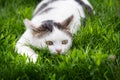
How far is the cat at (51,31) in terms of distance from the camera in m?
4.53

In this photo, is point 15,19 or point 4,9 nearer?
point 15,19

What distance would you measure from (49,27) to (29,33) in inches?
12.4

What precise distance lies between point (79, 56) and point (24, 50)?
2.49 ft

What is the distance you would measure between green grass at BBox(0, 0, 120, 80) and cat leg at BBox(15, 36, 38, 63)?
0.06m

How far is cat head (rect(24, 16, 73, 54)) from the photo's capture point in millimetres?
4500

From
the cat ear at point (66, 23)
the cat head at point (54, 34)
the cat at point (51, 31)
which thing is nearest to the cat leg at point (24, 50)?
the cat at point (51, 31)

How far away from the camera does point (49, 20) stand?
494 centimetres

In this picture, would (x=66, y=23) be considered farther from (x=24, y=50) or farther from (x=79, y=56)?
(x=79, y=56)

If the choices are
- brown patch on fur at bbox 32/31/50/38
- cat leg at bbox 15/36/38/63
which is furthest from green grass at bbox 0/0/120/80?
brown patch on fur at bbox 32/31/50/38

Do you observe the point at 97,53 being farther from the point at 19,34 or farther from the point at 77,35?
the point at 19,34

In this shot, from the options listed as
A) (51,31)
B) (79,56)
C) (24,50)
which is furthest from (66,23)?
(79,56)

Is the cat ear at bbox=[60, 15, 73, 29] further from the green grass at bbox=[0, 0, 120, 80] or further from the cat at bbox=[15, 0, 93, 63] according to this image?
the green grass at bbox=[0, 0, 120, 80]

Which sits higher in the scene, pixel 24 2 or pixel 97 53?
pixel 24 2

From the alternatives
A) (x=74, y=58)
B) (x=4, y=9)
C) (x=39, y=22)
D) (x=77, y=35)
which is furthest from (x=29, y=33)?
(x=4, y=9)
